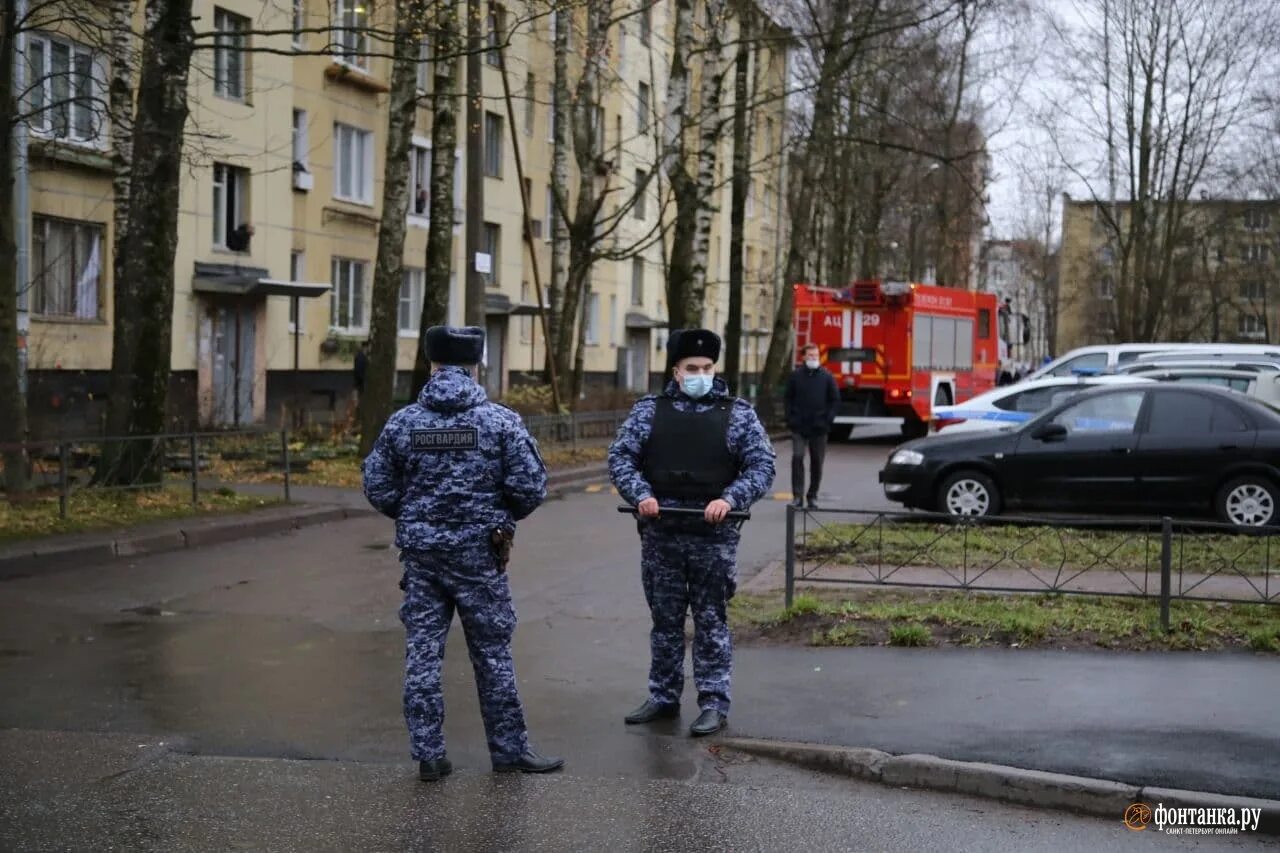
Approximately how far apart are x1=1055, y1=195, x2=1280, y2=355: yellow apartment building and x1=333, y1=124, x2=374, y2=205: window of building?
97.2ft

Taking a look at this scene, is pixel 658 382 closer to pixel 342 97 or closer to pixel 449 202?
pixel 342 97

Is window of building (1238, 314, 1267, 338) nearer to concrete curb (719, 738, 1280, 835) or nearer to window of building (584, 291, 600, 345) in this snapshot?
window of building (584, 291, 600, 345)

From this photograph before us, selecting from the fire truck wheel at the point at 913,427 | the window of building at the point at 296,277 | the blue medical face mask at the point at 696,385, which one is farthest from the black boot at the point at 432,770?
the window of building at the point at 296,277

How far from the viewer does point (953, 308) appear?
31.8 meters

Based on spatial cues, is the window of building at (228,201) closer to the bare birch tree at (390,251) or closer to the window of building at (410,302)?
the window of building at (410,302)

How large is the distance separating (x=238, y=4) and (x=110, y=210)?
5.58 metres

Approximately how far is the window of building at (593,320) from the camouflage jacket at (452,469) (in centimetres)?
4111

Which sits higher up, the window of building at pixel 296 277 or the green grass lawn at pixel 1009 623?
the window of building at pixel 296 277

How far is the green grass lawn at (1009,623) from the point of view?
891cm

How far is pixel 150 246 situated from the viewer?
15.4 metres

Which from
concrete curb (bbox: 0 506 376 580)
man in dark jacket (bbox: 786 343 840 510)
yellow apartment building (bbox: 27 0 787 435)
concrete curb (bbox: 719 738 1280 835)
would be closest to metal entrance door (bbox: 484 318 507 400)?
yellow apartment building (bbox: 27 0 787 435)

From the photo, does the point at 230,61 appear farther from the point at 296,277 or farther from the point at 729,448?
the point at 729,448

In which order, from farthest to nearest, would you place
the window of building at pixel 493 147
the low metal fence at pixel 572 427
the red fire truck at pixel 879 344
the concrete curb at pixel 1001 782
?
the window of building at pixel 493 147
the red fire truck at pixel 879 344
the low metal fence at pixel 572 427
the concrete curb at pixel 1001 782

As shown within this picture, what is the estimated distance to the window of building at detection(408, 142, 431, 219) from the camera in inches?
1441
